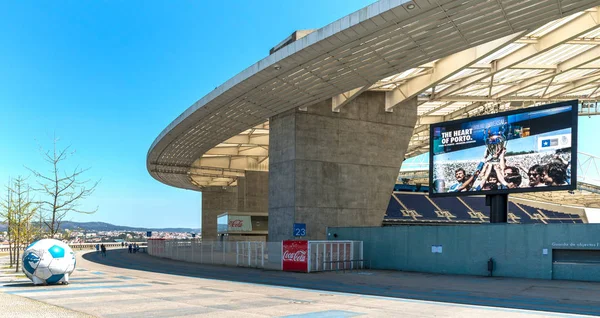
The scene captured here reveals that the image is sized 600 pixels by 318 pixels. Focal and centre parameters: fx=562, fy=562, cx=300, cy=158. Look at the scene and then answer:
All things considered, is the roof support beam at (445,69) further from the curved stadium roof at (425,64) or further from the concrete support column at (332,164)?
the concrete support column at (332,164)

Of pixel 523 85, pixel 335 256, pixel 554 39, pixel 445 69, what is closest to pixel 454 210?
pixel 523 85

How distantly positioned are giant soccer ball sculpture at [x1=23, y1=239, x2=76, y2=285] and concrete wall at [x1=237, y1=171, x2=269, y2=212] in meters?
55.1

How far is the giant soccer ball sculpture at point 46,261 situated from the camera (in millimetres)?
20453

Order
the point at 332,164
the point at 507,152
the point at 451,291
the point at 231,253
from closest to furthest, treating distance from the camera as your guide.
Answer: the point at 451,291 < the point at 507,152 < the point at 332,164 < the point at 231,253

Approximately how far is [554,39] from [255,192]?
52.2 meters

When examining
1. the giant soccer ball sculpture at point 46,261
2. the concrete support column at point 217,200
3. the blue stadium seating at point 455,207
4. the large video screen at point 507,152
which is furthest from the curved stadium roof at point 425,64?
the concrete support column at point 217,200

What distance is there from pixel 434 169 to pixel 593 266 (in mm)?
10172

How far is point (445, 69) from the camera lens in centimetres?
3684

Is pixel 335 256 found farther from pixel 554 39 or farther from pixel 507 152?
pixel 554 39

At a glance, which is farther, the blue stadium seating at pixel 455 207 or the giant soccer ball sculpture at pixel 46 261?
the blue stadium seating at pixel 455 207

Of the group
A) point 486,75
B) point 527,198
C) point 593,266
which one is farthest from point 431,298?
point 527,198

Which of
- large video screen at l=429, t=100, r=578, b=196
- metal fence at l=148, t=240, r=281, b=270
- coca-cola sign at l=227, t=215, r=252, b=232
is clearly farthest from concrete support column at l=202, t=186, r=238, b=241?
large video screen at l=429, t=100, r=578, b=196

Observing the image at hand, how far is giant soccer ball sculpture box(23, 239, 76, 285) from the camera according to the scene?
20.5m

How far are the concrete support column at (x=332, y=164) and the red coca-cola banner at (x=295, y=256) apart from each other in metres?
5.06
